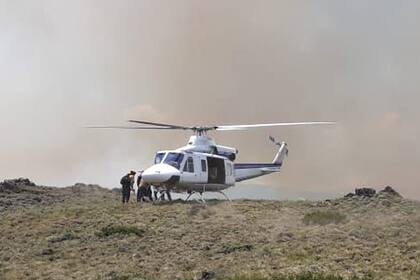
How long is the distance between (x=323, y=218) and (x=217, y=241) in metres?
7.07

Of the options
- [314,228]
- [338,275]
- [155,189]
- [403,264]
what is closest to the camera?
[338,275]

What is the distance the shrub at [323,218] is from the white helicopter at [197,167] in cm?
749

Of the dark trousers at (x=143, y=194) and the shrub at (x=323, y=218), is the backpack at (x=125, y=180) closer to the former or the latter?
the dark trousers at (x=143, y=194)

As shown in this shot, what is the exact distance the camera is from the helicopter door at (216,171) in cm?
3800

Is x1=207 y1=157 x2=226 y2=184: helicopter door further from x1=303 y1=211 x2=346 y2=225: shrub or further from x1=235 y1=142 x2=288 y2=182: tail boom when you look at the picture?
x1=303 y1=211 x2=346 y2=225: shrub

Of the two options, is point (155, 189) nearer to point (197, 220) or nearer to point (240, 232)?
point (197, 220)

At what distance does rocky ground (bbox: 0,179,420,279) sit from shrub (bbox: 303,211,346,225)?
88 mm

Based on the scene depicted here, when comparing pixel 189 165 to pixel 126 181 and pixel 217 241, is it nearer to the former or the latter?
pixel 126 181

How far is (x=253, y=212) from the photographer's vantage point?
32.9 m

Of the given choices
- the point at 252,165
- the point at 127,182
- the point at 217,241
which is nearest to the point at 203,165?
the point at 127,182

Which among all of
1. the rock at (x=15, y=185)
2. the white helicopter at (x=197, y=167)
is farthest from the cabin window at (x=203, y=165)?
the rock at (x=15, y=185)

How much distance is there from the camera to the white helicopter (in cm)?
3497

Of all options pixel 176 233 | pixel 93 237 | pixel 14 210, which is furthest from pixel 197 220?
pixel 14 210

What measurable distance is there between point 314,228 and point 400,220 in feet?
14.5
